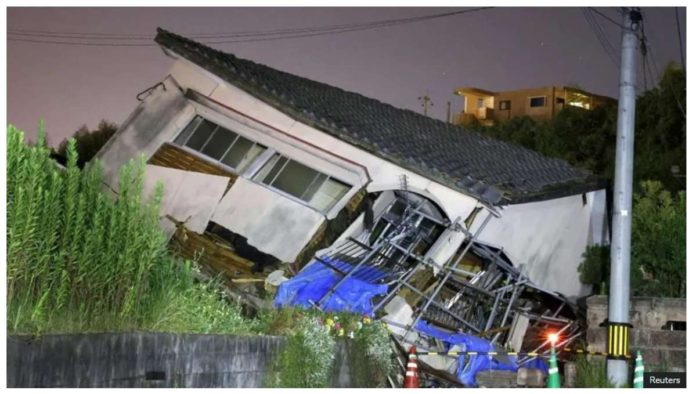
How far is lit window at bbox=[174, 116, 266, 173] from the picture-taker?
18.8 metres

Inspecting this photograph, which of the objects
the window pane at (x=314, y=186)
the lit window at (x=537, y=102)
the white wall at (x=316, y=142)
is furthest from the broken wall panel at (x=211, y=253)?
the lit window at (x=537, y=102)

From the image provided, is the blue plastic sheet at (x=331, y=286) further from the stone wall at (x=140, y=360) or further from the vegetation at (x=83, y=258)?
the vegetation at (x=83, y=258)

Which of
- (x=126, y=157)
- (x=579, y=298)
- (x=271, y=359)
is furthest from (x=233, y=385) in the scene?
(x=579, y=298)

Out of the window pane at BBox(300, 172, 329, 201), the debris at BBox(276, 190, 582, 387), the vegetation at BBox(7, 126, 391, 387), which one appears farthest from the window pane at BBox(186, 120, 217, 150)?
the vegetation at BBox(7, 126, 391, 387)

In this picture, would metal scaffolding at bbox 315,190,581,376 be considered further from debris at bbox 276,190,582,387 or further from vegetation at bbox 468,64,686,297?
vegetation at bbox 468,64,686,297

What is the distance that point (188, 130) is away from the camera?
1941 centimetres

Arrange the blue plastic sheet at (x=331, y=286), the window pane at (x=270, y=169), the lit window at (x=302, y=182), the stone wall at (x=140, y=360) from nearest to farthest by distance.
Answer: the stone wall at (x=140, y=360), the blue plastic sheet at (x=331, y=286), the lit window at (x=302, y=182), the window pane at (x=270, y=169)

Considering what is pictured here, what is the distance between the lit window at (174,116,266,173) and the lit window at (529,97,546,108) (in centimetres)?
4915

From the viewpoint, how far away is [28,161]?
8727mm

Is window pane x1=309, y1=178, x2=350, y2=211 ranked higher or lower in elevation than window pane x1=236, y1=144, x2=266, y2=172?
lower

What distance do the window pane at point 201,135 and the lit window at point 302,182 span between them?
1443 mm

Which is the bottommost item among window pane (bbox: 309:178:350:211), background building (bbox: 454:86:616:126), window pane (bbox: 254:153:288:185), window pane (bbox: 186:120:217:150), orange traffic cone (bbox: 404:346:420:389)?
orange traffic cone (bbox: 404:346:420:389)

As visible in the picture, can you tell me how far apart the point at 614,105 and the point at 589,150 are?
2.98 m

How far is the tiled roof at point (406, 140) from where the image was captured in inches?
712
